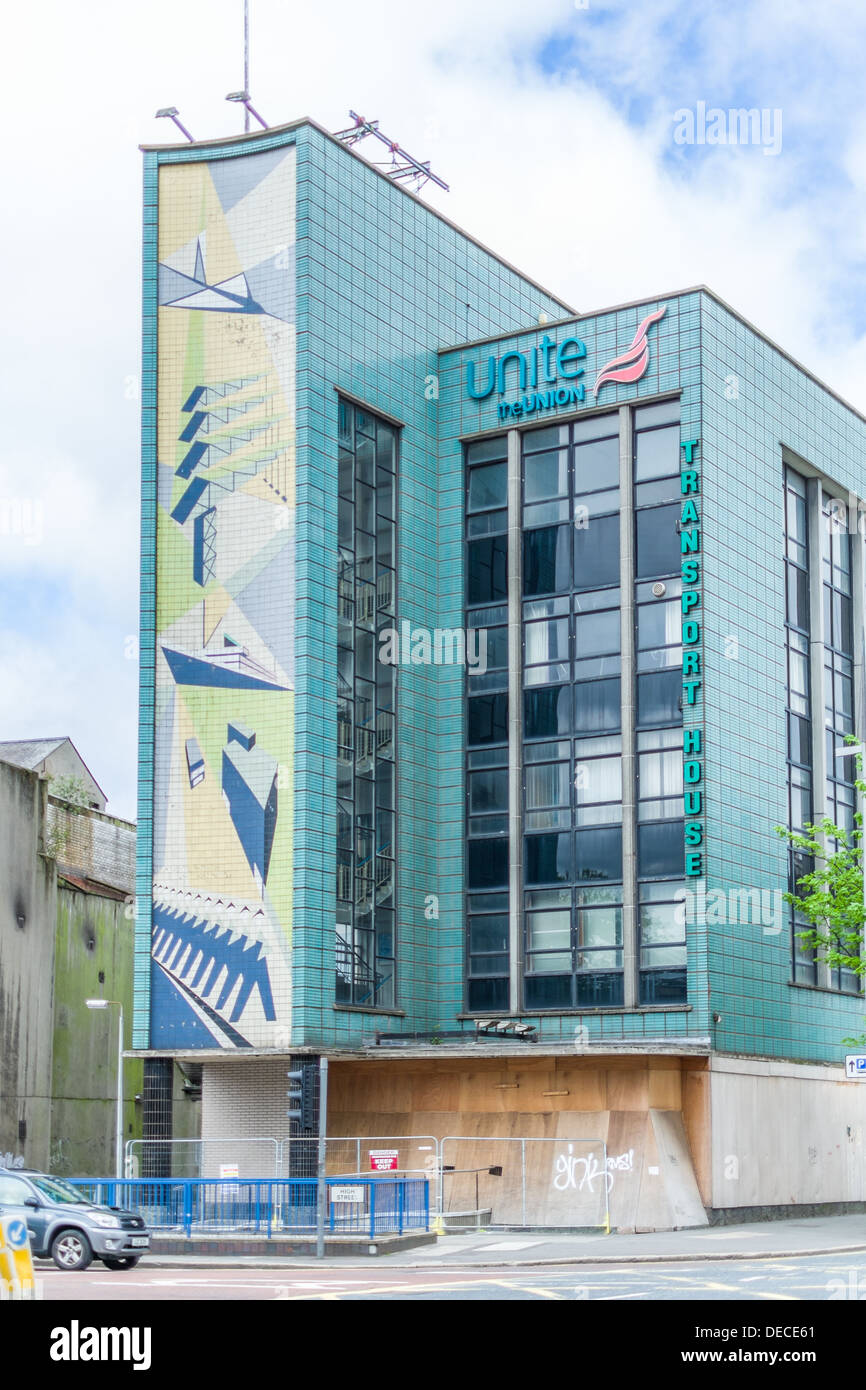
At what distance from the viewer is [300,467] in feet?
137

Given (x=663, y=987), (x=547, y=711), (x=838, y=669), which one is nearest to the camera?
(x=663, y=987)

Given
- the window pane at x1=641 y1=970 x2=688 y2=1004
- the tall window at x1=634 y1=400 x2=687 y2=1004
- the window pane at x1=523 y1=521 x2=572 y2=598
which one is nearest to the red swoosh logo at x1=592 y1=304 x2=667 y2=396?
the tall window at x1=634 y1=400 x2=687 y2=1004

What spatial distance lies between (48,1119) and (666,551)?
24.6 meters

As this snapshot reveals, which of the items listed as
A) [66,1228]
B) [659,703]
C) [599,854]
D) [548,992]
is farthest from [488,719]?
[66,1228]

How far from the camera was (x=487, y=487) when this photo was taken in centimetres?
4678

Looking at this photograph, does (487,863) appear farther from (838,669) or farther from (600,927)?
(838,669)

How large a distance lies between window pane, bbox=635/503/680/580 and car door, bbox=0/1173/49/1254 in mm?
23005

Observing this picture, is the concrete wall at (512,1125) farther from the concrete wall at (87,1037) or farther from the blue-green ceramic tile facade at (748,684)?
the concrete wall at (87,1037)

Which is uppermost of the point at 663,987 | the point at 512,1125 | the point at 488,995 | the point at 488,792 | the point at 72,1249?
the point at 488,792

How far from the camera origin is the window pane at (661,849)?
42125 millimetres

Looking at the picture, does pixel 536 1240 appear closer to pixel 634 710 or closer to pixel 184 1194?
pixel 184 1194

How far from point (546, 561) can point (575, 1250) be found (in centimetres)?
1938

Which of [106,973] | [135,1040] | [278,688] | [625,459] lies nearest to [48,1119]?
[106,973]

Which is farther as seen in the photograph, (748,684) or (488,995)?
(488,995)
